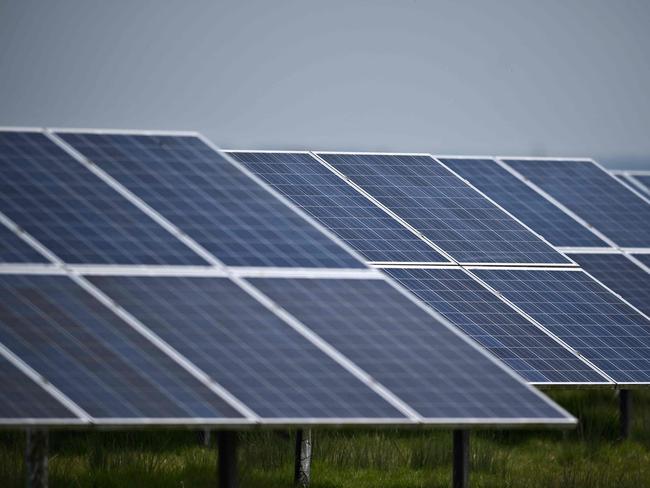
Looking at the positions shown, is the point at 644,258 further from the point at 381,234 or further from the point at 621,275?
the point at 381,234

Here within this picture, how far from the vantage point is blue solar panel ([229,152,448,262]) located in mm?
25500

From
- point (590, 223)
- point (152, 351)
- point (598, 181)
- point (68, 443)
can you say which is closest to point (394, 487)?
point (68, 443)

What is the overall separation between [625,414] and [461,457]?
949 cm

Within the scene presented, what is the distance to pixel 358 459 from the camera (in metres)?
24.4

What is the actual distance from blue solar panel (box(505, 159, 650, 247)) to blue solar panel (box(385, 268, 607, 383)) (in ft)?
21.1

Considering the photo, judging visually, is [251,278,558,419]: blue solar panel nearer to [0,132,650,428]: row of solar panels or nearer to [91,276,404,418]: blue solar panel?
[0,132,650,428]: row of solar panels

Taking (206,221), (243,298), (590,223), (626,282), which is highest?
(590,223)

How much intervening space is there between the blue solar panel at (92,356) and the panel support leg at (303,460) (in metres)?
7.01

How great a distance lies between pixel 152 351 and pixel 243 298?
1.41 meters

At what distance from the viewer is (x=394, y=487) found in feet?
72.5

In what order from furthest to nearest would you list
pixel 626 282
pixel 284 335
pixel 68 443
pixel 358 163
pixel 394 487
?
1. pixel 358 163
2. pixel 626 282
3. pixel 68 443
4. pixel 394 487
5. pixel 284 335

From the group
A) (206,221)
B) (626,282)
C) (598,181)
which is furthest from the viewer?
(598,181)

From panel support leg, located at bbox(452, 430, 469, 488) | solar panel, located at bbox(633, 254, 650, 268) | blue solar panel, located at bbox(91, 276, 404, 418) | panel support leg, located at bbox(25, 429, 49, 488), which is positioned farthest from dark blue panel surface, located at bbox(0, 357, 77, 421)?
solar panel, located at bbox(633, 254, 650, 268)

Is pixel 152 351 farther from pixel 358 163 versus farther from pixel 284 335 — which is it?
pixel 358 163
